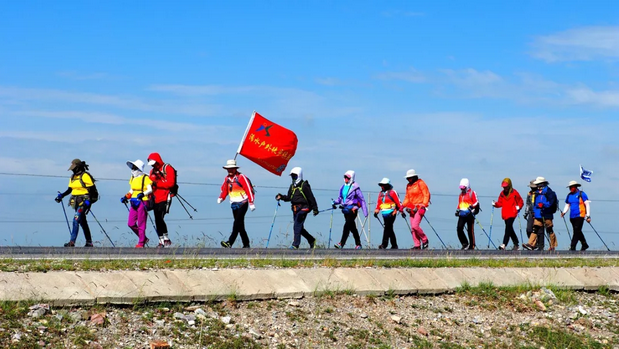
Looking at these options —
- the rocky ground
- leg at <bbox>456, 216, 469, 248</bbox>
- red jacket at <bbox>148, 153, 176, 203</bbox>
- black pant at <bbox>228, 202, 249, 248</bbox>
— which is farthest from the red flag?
the rocky ground

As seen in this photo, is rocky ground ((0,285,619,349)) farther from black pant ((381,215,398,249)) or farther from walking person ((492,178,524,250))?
walking person ((492,178,524,250))

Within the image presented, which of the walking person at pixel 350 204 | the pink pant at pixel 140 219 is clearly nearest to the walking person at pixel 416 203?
the walking person at pixel 350 204

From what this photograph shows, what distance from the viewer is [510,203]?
24.0 metres

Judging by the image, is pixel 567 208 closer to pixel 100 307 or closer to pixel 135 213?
pixel 135 213

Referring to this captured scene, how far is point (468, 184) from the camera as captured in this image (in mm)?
23250

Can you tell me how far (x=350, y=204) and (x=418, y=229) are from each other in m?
1.68

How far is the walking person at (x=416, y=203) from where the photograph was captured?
21.3 meters

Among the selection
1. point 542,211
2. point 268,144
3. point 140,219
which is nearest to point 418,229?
point 542,211

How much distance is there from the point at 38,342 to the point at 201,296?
2483mm

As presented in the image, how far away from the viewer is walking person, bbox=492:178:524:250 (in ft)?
78.8

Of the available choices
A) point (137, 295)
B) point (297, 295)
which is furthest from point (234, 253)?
point (137, 295)

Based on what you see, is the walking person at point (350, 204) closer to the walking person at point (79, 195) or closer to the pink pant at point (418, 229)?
the pink pant at point (418, 229)

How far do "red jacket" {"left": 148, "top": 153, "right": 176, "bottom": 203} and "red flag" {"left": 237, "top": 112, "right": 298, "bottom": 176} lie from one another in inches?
93.8

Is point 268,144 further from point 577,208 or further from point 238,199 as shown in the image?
point 577,208
